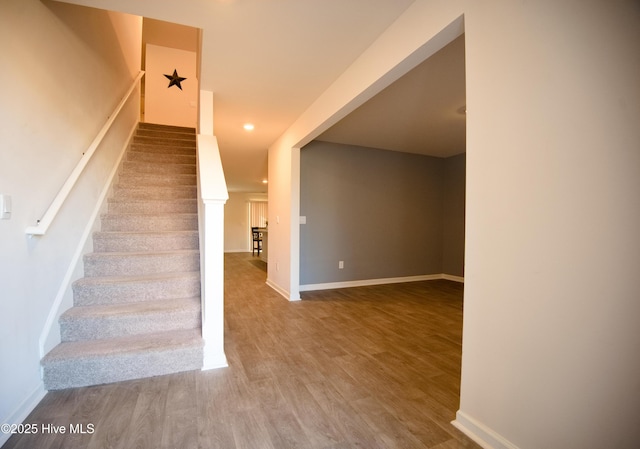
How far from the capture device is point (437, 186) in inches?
222

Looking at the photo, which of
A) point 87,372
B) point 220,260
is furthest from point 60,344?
point 220,260

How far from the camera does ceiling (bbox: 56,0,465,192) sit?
172 cm

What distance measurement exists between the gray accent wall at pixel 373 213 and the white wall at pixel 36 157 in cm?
280

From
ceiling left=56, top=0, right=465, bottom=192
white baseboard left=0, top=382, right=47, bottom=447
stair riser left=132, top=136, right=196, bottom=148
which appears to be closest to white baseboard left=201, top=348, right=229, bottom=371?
white baseboard left=0, top=382, right=47, bottom=447

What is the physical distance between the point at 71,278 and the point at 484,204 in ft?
9.21

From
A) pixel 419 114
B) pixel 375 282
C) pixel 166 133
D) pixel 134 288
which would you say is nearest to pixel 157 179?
pixel 166 133

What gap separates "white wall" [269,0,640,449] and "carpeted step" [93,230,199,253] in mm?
2586

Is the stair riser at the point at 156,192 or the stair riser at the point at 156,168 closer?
the stair riser at the point at 156,192

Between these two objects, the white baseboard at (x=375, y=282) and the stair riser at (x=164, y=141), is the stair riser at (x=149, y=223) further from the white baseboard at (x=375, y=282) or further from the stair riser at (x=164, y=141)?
the white baseboard at (x=375, y=282)

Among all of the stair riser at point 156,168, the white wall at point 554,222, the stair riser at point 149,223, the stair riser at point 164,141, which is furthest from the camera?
the stair riser at point 164,141

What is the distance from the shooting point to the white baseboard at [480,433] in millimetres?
1232

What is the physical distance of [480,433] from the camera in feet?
4.37

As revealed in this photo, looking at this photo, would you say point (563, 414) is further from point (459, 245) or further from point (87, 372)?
point (459, 245)

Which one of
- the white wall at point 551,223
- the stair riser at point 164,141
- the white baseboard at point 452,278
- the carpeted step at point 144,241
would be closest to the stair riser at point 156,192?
the carpeted step at point 144,241
